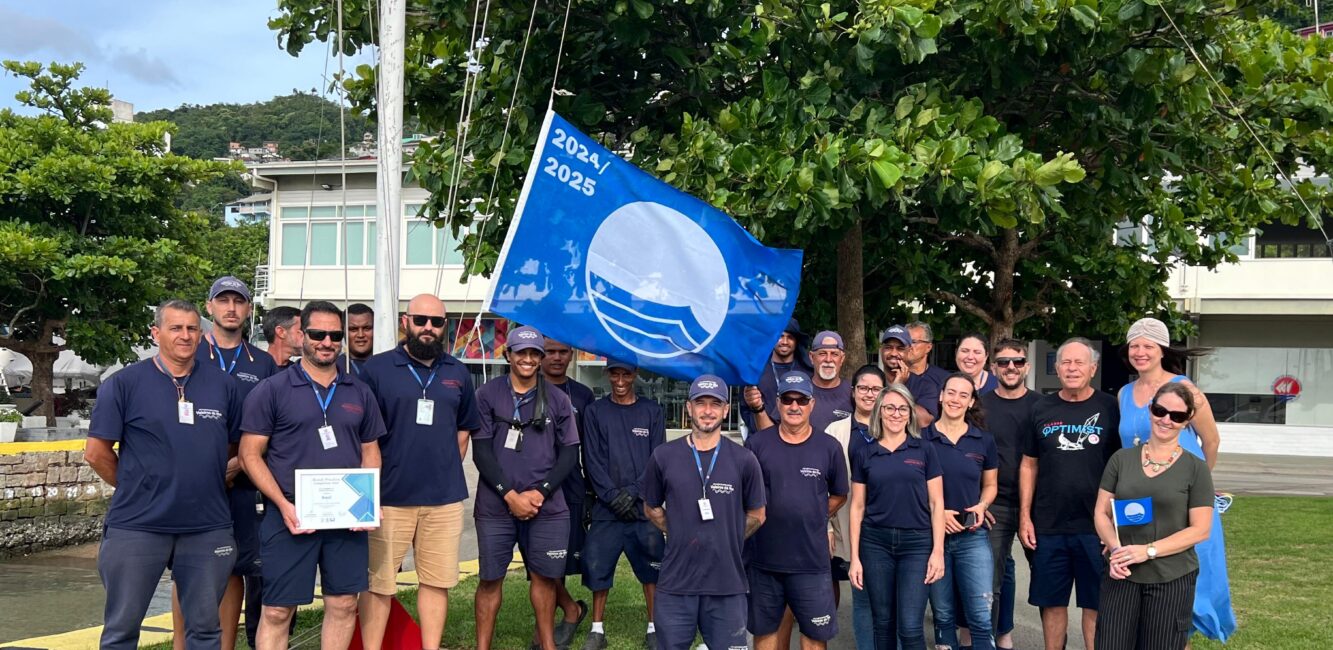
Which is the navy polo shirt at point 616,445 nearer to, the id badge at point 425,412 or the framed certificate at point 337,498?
the id badge at point 425,412

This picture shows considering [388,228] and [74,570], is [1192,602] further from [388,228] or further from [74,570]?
[74,570]

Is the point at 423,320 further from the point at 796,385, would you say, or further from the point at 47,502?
the point at 47,502

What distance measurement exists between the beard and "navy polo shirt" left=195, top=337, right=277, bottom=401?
79 centimetres

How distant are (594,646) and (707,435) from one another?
213 centimetres

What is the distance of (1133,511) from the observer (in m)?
5.61

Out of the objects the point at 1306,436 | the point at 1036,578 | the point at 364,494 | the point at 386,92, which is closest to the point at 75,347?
the point at 386,92

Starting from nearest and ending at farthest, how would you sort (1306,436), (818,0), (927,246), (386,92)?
(386,92) → (818,0) → (927,246) → (1306,436)

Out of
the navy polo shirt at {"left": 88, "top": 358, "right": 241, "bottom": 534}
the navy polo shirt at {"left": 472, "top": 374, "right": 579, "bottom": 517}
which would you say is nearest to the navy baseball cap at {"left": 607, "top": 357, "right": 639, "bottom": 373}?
the navy polo shirt at {"left": 472, "top": 374, "right": 579, "bottom": 517}

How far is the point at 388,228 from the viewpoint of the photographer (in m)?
7.21

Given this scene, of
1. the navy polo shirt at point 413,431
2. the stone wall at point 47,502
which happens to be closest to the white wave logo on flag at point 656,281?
the navy polo shirt at point 413,431

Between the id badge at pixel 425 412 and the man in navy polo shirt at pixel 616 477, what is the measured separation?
126 centimetres

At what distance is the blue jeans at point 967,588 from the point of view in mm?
6465

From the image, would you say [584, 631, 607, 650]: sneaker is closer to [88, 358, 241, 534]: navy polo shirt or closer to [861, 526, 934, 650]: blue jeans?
[861, 526, 934, 650]: blue jeans

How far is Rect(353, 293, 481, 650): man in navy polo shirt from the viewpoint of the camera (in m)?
6.54
